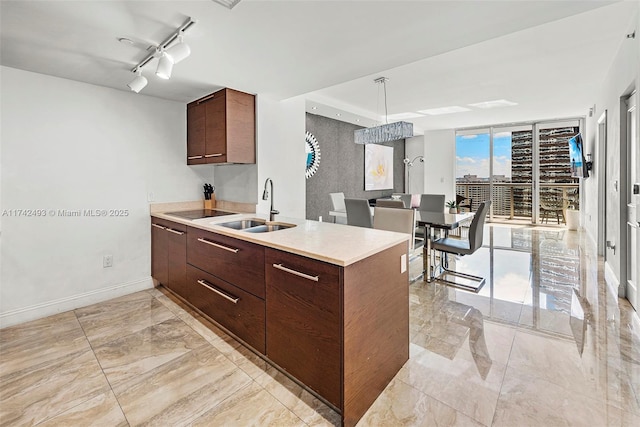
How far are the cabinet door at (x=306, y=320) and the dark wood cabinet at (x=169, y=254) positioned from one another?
1.37 meters

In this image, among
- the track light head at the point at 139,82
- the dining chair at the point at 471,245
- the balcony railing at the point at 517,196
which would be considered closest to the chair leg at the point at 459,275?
the dining chair at the point at 471,245

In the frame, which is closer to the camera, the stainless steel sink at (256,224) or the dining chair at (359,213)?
the stainless steel sink at (256,224)

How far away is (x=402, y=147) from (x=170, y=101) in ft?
23.3

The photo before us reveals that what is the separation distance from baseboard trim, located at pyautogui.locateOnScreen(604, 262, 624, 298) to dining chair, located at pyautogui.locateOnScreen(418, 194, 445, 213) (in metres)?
1.97

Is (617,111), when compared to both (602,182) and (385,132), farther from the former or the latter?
(385,132)

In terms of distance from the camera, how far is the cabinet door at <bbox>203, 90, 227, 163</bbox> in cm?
→ 304

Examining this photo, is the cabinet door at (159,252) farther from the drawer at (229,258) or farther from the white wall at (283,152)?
the white wall at (283,152)

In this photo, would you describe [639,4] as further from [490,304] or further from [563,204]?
[563,204]

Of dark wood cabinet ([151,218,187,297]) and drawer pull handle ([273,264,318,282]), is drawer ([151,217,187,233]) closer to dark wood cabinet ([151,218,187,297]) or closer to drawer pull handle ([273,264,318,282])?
dark wood cabinet ([151,218,187,297])

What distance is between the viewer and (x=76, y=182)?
2.88 m

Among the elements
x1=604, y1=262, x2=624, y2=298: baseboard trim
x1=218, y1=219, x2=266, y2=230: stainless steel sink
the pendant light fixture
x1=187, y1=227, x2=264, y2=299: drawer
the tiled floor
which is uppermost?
the pendant light fixture

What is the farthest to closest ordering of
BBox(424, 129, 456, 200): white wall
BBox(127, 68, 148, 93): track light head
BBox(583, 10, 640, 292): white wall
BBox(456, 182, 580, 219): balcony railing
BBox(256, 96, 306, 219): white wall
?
BBox(424, 129, 456, 200): white wall < BBox(456, 182, 580, 219): balcony railing < BBox(256, 96, 306, 219): white wall < BBox(583, 10, 640, 292): white wall < BBox(127, 68, 148, 93): track light head

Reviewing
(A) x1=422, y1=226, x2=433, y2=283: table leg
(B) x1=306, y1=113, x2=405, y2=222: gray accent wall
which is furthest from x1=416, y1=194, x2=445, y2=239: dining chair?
(B) x1=306, y1=113, x2=405, y2=222: gray accent wall

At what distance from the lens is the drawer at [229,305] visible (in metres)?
1.92
